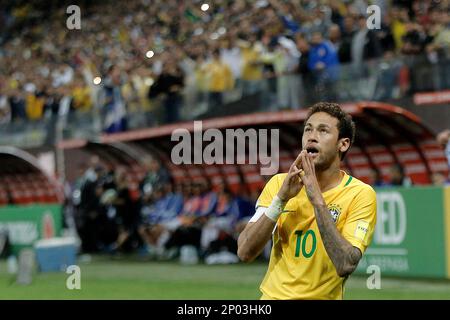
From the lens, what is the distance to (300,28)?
17109 mm

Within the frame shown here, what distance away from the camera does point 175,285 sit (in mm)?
13547

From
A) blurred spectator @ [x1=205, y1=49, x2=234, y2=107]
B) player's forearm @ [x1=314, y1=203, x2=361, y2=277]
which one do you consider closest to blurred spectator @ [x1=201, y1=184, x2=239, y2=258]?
blurred spectator @ [x1=205, y1=49, x2=234, y2=107]

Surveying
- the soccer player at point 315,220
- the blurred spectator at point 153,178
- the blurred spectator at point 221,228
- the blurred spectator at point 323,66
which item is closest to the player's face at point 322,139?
the soccer player at point 315,220

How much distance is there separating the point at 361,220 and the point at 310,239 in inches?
10.3

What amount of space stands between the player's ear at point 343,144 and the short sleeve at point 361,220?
0.23 metres

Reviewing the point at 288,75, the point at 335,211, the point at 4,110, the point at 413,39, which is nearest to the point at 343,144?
the point at 335,211

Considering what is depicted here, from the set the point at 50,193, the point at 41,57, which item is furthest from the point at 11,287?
the point at 41,57

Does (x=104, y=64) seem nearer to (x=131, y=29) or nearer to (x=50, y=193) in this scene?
(x=131, y=29)

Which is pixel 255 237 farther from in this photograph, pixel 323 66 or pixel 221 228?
pixel 221 228

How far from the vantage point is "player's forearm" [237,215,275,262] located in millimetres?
4840

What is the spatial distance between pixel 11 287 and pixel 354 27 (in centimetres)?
653

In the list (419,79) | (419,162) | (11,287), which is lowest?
(11,287)

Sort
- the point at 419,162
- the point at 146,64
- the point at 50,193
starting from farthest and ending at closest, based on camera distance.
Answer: the point at 50,193
the point at 146,64
the point at 419,162

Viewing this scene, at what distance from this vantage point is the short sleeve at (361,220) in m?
4.89
